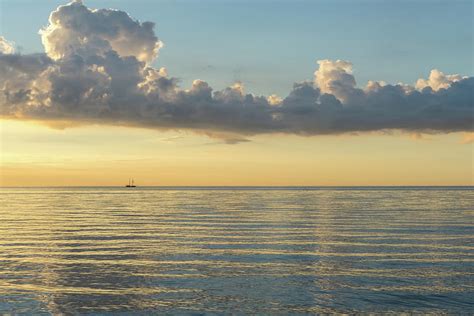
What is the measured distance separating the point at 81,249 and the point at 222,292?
2051cm

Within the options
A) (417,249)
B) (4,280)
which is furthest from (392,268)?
(4,280)

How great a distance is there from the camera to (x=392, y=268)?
3403 cm

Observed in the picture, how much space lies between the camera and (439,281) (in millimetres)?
30188

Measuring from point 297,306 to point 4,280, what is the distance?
59.4 feet

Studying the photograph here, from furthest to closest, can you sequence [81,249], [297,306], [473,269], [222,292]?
1. [81,249]
2. [473,269]
3. [222,292]
4. [297,306]

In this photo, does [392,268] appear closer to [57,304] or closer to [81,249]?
[57,304]

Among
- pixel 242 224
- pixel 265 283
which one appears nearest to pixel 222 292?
pixel 265 283

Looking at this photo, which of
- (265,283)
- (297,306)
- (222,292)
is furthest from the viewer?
(265,283)

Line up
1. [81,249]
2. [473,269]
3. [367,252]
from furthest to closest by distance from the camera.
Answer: [81,249]
[367,252]
[473,269]

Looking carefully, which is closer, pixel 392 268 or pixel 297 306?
pixel 297 306

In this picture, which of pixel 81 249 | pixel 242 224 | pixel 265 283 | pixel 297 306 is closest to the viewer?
pixel 297 306

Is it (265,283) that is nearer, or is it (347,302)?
(347,302)

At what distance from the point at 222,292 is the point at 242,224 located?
37.1 metres

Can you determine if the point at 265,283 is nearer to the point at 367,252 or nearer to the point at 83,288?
the point at 83,288
